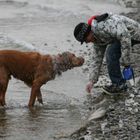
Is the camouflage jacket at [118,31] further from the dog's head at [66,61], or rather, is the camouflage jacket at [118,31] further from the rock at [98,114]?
the rock at [98,114]

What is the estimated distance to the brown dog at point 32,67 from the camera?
10102 millimetres

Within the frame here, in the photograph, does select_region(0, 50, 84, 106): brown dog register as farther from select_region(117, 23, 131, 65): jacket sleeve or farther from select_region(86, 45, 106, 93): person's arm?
select_region(117, 23, 131, 65): jacket sleeve

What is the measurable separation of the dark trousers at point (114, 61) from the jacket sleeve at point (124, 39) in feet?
0.86

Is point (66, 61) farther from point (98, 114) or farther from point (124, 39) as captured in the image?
point (98, 114)

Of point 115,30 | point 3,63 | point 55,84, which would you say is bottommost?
point 55,84

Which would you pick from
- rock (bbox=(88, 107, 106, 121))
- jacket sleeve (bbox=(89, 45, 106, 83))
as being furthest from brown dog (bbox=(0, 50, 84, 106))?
rock (bbox=(88, 107, 106, 121))

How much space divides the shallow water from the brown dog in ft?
1.27

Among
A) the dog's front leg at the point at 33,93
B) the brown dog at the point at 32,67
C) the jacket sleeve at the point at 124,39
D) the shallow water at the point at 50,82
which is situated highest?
the jacket sleeve at the point at 124,39

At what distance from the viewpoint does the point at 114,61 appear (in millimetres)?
9859

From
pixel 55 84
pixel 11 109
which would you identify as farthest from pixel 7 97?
pixel 55 84

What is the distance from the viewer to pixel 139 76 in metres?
11.4

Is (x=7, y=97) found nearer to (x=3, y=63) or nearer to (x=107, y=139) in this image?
(x=3, y=63)

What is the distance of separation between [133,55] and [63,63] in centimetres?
379

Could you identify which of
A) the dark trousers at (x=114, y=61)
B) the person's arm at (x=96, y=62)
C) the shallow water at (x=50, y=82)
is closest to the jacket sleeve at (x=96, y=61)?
the person's arm at (x=96, y=62)
